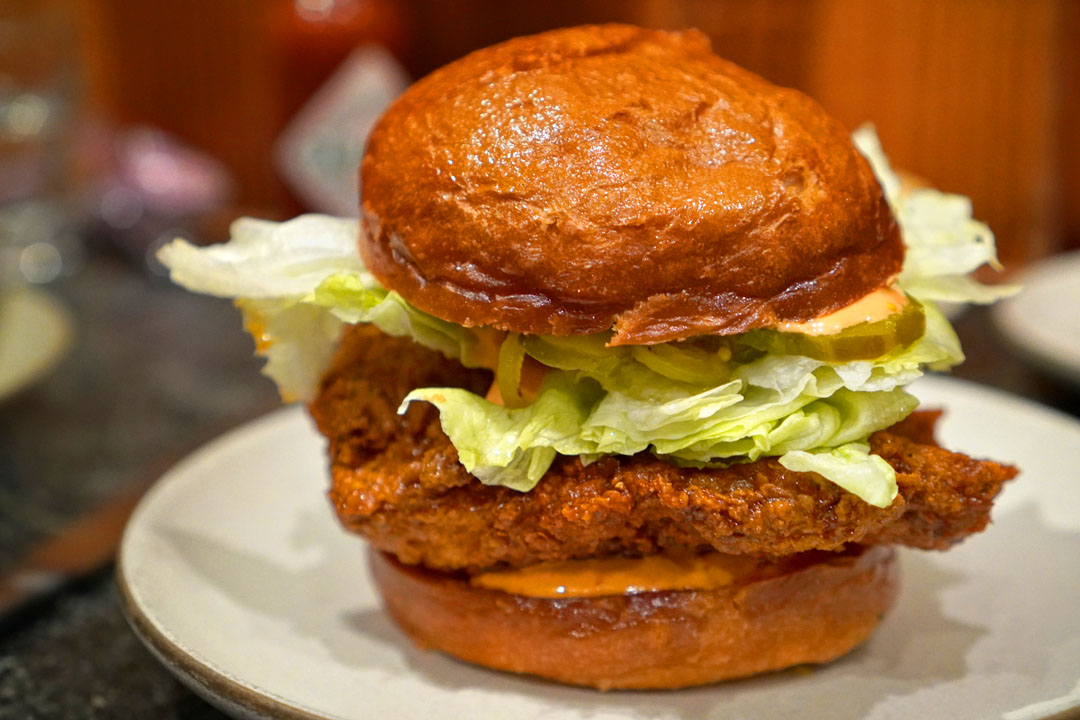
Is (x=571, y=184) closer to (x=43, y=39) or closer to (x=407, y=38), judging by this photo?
(x=407, y=38)

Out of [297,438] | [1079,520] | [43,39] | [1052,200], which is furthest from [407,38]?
[1079,520]

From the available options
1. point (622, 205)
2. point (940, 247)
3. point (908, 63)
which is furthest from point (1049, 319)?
point (908, 63)

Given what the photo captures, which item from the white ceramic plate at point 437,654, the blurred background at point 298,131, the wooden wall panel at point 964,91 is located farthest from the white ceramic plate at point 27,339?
the wooden wall panel at point 964,91

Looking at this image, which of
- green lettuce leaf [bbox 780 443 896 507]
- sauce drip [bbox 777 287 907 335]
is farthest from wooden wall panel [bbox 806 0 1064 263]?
green lettuce leaf [bbox 780 443 896 507]

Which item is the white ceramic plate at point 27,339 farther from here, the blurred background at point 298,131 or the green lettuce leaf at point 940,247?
the green lettuce leaf at point 940,247

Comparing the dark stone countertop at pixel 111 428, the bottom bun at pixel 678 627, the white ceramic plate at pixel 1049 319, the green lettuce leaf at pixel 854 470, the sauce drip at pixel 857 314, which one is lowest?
the dark stone countertop at pixel 111 428

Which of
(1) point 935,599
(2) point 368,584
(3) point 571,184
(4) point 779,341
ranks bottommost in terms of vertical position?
(2) point 368,584

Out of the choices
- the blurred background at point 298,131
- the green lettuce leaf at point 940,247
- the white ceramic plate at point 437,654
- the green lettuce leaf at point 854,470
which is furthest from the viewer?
the blurred background at point 298,131
